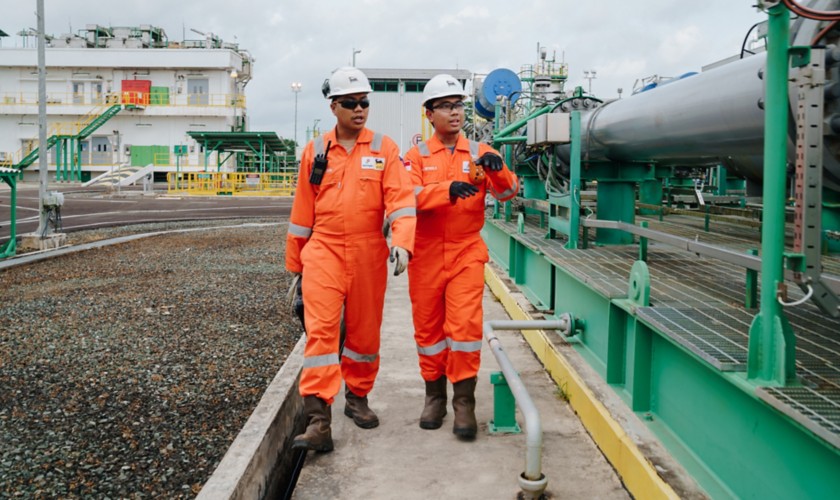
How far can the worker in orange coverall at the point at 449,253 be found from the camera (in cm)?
369

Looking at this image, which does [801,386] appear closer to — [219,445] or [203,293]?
[219,445]

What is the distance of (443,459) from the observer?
11.2 feet

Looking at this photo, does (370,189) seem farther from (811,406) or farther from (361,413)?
(811,406)

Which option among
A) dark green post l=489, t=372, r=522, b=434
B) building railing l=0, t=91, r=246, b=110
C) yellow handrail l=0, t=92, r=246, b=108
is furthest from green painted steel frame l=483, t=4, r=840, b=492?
yellow handrail l=0, t=92, r=246, b=108

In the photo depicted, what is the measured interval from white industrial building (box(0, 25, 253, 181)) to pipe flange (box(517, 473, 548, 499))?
43.5m

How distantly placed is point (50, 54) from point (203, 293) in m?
43.9

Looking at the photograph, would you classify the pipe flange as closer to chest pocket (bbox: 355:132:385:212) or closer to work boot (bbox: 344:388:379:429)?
work boot (bbox: 344:388:379:429)

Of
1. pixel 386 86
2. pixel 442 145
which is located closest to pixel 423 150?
pixel 442 145

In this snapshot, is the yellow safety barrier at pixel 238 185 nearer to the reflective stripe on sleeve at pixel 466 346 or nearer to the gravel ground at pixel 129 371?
the gravel ground at pixel 129 371

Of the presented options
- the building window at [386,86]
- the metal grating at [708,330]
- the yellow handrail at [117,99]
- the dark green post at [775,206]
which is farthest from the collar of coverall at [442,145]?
the yellow handrail at [117,99]

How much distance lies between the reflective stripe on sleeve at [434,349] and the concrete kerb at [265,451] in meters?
0.78

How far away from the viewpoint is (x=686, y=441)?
114 inches

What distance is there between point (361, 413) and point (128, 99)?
148ft

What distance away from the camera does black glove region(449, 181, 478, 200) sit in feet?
12.0
